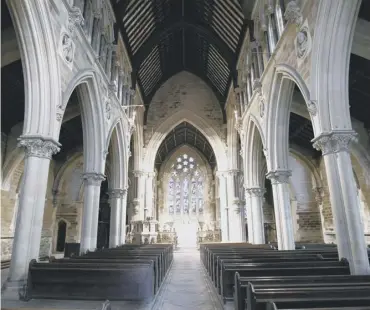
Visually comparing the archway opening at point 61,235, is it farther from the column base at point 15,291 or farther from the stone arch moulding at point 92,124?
the column base at point 15,291

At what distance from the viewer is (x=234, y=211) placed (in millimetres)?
18781

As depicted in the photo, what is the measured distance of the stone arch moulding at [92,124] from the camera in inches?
384

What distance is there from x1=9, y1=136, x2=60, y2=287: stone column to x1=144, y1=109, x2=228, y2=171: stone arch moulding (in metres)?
13.9

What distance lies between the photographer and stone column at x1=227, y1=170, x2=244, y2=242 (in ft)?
60.1

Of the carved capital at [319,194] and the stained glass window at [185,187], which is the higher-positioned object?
the stained glass window at [185,187]

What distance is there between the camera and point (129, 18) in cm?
1462

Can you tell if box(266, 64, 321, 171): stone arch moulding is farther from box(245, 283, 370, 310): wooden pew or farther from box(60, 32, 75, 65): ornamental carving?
box(245, 283, 370, 310): wooden pew

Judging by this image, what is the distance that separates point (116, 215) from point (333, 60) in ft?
38.2

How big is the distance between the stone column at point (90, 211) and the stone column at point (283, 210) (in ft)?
21.8

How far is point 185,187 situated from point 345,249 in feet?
75.6

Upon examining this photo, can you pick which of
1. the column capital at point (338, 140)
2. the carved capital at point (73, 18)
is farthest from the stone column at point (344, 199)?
the carved capital at point (73, 18)

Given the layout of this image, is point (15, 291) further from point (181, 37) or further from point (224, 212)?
point (181, 37)

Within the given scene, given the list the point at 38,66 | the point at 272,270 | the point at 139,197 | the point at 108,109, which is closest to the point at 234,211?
the point at 139,197

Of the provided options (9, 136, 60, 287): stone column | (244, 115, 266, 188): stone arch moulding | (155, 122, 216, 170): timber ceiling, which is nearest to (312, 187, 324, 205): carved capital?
(244, 115, 266, 188): stone arch moulding
